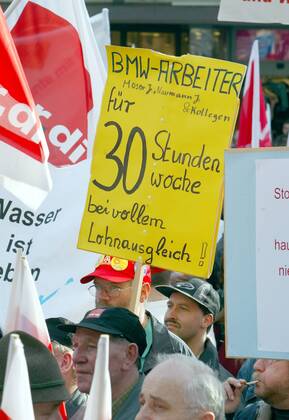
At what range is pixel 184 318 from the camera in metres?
7.13

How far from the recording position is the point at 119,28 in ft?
60.6

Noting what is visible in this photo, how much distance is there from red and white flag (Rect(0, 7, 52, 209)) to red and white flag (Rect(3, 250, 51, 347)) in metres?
0.94

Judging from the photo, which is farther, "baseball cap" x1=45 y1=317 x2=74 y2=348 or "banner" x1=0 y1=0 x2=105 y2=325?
"banner" x1=0 y1=0 x2=105 y2=325

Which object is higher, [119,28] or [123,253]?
[119,28]

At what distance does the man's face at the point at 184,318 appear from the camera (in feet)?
23.3

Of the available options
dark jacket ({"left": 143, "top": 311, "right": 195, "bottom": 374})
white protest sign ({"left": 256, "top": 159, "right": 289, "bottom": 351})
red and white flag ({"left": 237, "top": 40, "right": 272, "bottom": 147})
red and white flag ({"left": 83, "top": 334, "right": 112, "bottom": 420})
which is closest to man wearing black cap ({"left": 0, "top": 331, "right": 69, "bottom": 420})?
red and white flag ({"left": 83, "top": 334, "right": 112, "bottom": 420})

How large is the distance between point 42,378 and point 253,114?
6.45 metres

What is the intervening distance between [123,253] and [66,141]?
143 centimetres

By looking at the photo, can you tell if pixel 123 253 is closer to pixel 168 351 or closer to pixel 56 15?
pixel 168 351

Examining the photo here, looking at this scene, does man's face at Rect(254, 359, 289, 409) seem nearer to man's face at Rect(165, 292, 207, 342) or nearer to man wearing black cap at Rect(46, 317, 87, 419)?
man wearing black cap at Rect(46, 317, 87, 419)

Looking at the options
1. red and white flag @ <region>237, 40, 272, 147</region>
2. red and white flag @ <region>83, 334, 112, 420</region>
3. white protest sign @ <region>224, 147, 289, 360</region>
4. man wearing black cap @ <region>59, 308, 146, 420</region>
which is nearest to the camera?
red and white flag @ <region>83, 334, 112, 420</region>

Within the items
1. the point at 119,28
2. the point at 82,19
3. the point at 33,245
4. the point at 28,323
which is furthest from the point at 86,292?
the point at 119,28

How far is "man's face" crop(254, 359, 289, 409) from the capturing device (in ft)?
18.1

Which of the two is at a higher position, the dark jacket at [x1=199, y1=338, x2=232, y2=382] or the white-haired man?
the dark jacket at [x1=199, y1=338, x2=232, y2=382]
